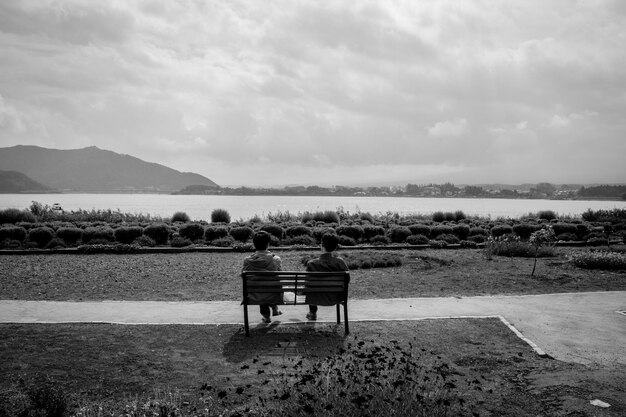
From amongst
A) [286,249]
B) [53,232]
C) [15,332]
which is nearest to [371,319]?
[15,332]

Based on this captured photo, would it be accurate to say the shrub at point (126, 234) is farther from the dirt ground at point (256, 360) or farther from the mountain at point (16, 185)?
the mountain at point (16, 185)

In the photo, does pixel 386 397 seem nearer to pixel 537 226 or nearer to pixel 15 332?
pixel 15 332

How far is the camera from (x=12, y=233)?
71.6 feet

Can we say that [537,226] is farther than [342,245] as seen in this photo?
Yes

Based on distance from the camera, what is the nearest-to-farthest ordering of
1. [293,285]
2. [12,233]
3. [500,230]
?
1. [293,285]
2. [12,233]
3. [500,230]

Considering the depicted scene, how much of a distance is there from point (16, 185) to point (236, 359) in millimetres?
190765

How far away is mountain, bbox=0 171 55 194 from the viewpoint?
6607 inches

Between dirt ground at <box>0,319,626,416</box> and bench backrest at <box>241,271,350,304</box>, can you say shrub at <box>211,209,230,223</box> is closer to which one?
dirt ground at <box>0,319,626,416</box>

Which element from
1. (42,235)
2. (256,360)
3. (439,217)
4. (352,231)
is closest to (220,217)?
(352,231)

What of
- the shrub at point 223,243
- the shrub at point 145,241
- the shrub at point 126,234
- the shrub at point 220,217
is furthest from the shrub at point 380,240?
the shrub at point 220,217

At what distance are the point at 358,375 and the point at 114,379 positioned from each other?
247 centimetres

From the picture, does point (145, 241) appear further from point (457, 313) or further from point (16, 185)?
point (16, 185)

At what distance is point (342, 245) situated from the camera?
2205 centimetres

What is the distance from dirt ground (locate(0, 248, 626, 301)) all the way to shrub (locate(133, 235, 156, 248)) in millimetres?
3893
